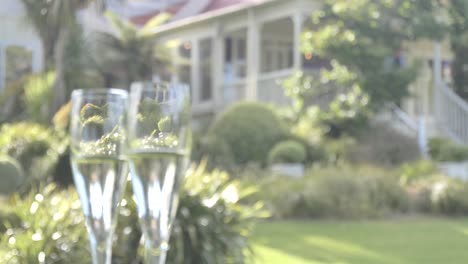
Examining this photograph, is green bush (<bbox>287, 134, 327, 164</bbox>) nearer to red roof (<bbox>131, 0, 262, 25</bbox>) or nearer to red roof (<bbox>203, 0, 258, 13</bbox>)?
red roof (<bbox>203, 0, 258, 13</bbox>)

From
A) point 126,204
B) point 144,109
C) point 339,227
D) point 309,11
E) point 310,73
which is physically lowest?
point 339,227

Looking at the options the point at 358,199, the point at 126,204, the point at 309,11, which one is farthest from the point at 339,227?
the point at 309,11

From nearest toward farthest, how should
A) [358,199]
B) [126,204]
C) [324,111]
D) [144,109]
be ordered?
[144,109] < [126,204] < [358,199] < [324,111]

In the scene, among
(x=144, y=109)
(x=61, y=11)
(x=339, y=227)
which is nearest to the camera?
(x=144, y=109)

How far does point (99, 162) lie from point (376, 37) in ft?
51.5

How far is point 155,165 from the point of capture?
243 centimetres

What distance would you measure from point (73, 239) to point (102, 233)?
323 centimetres

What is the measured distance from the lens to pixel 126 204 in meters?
5.56

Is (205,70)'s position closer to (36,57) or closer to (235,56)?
(235,56)

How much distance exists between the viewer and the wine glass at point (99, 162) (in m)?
2.55

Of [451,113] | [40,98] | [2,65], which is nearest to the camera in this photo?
[40,98]

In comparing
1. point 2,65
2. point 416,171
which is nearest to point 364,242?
point 416,171

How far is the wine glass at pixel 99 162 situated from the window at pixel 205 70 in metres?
21.5

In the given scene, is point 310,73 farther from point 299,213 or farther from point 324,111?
point 299,213
